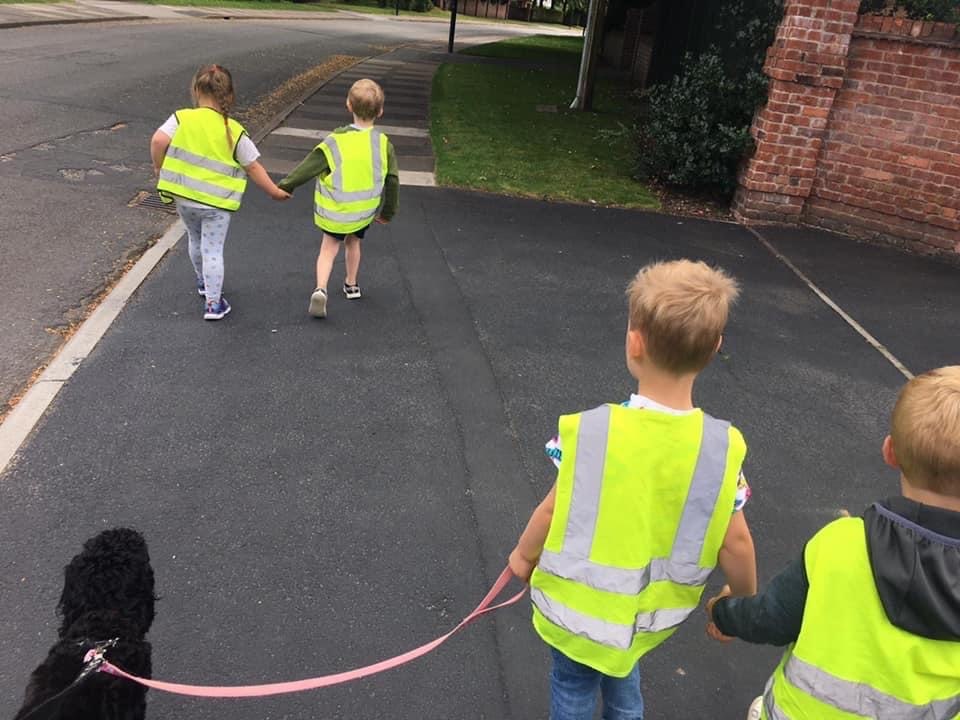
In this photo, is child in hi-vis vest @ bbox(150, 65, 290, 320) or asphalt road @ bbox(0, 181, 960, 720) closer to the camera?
asphalt road @ bbox(0, 181, 960, 720)

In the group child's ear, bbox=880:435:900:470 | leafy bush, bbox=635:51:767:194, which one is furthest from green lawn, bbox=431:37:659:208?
child's ear, bbox=880:435:900:470

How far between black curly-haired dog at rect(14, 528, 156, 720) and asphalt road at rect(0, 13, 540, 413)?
2467 mm

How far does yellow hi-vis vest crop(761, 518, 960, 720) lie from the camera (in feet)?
5.04

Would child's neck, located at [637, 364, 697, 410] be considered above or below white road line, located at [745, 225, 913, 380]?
above

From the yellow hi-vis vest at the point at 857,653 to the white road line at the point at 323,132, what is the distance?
414 inches

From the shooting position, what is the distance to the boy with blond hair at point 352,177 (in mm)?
5051

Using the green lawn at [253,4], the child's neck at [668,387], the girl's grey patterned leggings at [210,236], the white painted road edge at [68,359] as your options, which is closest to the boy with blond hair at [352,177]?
the girl's grey patterned leggings at [210,236]

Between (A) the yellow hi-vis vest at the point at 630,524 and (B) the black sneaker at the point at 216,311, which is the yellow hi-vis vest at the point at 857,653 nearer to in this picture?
(A) the yellow hi-vis vest at the point at 630,524

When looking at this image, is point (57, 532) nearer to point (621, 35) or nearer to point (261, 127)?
point (261, 127)

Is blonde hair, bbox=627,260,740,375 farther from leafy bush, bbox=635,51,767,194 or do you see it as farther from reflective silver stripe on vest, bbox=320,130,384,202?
leafy bush, bbox=635,51,767,194

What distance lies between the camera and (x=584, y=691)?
6.89ft

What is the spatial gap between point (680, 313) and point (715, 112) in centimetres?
806

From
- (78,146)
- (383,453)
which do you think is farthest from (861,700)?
(78,146)

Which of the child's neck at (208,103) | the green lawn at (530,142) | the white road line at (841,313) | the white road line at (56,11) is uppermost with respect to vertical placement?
the child's neck at (208,103)
